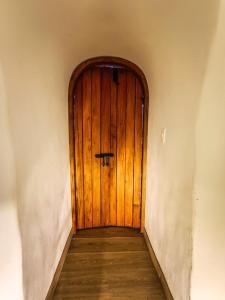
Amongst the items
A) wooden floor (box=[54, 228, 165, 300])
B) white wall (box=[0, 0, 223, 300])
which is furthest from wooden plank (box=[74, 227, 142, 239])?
white wall (box=[0, 0, 223, 300])

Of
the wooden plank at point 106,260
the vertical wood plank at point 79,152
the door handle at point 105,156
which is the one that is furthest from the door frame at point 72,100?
the wooden plank at point 106,260

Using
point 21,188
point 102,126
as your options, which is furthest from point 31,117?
point 102,126

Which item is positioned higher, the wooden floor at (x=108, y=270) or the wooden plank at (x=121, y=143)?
the wooden plank at (x=121, y=143)

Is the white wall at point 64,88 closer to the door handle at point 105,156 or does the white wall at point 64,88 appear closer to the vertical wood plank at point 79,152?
the vertical wood plank at point 79,152

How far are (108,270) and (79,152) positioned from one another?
1.17 meters

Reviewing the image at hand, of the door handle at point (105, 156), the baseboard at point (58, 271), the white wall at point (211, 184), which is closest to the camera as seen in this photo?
the white wall at point (211, 184)

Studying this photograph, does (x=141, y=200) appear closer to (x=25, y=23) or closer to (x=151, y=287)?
(x=151, y=287)

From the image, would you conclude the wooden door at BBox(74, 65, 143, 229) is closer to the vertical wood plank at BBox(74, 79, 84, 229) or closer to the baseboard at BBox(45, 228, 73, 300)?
the vertical wood plank at BBox(74, 79, 84, 229)

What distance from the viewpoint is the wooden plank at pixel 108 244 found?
2.05 metres

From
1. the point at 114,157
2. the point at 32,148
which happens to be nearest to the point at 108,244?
the point at 114,157

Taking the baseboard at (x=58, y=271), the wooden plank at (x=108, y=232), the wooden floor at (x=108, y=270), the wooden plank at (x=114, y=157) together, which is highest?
the wooden plank at (x=114, y=157)

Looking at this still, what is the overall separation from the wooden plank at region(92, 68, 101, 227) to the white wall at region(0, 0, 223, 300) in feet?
1.13

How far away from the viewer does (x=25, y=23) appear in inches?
39.4

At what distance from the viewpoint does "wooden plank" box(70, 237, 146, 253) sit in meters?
2.05
